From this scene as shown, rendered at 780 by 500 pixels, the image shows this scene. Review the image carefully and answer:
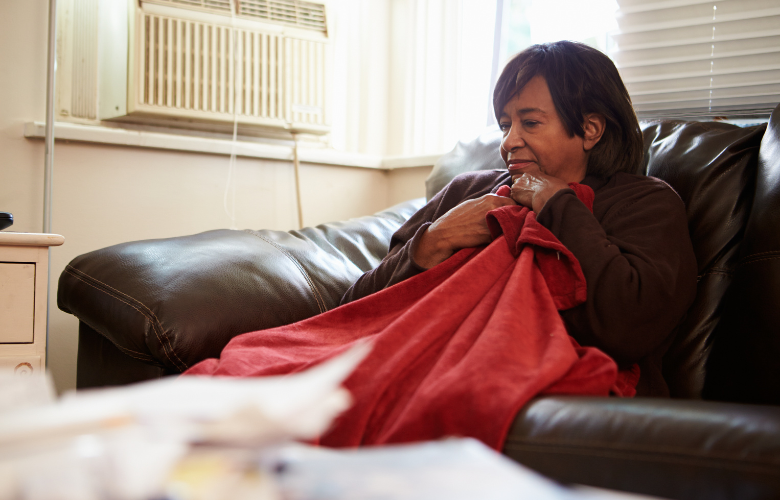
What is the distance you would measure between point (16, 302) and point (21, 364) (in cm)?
12

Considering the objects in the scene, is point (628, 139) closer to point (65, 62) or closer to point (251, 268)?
point (251, 268)

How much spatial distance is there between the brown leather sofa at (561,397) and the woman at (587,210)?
85 millimetres

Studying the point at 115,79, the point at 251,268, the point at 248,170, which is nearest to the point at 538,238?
the point at 251,268

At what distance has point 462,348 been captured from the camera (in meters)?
0.82

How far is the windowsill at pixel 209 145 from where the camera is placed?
5.74ft

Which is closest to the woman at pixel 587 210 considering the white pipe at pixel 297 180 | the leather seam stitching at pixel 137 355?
the leather seam stitching at pixel 137 355

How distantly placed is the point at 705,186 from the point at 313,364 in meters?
0.84

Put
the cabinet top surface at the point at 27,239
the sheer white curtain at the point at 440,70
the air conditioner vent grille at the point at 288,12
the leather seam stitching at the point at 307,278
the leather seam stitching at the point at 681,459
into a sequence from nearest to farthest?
the leather seam stitching at the point at 681,459, the cabinet top surface at the point at 27,239, the leather seam stitching at the point at 307,278, the air conditioner vent grille at the point at 288,12, the sheer white curtain at the point at 440,70

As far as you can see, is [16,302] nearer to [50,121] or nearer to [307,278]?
[307,278]

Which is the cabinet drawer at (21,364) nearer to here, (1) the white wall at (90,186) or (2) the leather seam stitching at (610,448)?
(1) the white wall at (90,186)

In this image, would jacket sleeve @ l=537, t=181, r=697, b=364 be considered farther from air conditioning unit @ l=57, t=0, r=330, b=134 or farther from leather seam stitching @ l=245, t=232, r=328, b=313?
air conditioning unit @ l=57, t=0, r=330, b=134

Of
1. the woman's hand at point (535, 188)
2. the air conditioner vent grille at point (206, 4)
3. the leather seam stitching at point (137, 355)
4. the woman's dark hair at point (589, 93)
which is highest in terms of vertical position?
the air conditioner vent grille at point (206, 4)

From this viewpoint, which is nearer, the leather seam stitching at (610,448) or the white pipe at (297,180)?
the leather seam stitching at (610,448)

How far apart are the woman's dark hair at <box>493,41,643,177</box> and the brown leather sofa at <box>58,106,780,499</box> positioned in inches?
4.6
